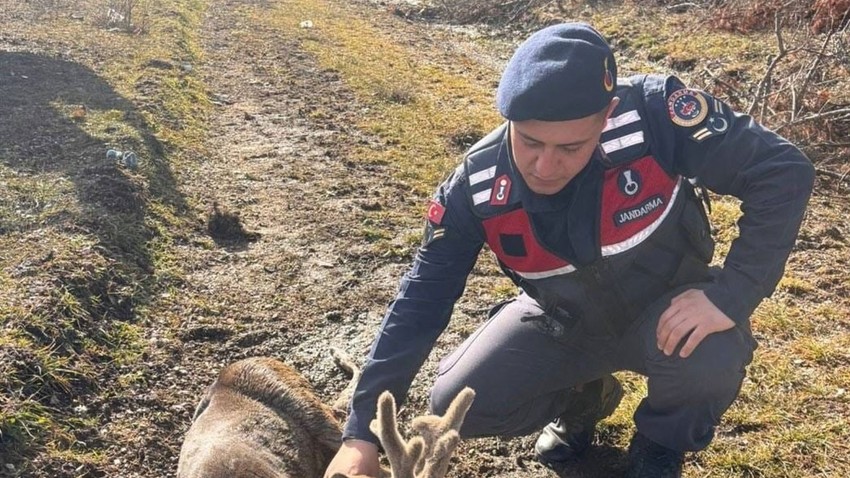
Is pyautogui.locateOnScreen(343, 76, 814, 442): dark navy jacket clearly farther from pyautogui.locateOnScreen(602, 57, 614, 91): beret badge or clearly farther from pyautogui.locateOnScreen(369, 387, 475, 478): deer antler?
pyautogui.locateOnScreen(369, 387, 475, 478): deer antler

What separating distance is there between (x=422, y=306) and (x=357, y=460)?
0.65m

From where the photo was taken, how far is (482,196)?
10.0ft

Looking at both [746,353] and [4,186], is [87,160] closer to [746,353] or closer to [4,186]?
[4,186]

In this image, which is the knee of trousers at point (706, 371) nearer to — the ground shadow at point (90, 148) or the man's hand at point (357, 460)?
the man's hand at point (357, 460)

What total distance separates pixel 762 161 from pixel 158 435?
330 centimetres

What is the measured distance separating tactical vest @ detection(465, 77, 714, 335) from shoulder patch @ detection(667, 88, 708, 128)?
0.22ft

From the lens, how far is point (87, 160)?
22.4 feet

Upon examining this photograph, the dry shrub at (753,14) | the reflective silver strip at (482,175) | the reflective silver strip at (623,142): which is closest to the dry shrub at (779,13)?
the dry shrub at (753,14)

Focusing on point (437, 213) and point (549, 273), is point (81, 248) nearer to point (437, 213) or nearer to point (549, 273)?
point (437, 213)

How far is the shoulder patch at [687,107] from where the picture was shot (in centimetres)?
288

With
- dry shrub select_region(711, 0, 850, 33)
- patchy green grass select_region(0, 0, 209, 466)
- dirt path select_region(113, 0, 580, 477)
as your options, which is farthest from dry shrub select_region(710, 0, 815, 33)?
patchy green grass select_region(0, 0, 209, 466)

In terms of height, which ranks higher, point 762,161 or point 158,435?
point 762,161

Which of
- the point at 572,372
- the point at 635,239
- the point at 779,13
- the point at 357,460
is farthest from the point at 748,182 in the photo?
the point at 779,13

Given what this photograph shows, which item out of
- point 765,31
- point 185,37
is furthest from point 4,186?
point 765,31
